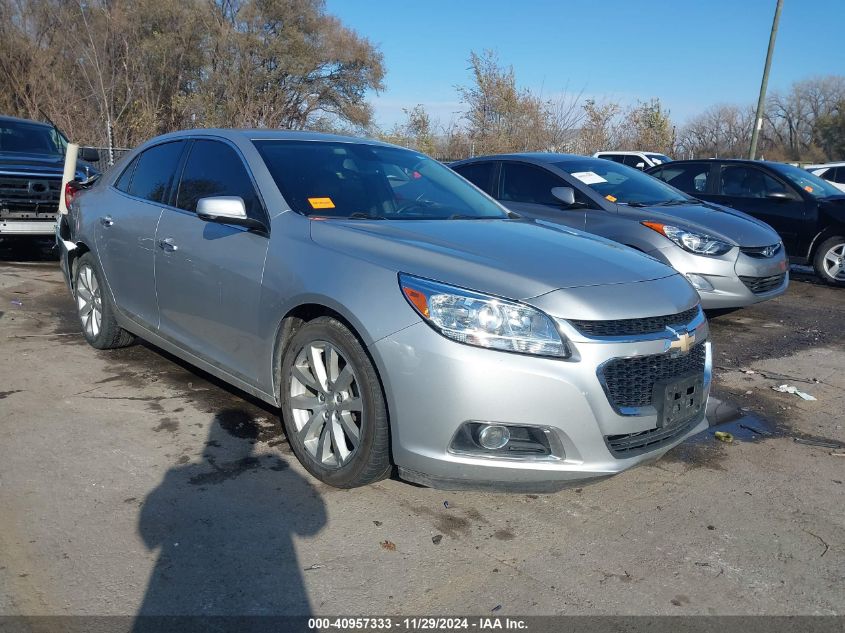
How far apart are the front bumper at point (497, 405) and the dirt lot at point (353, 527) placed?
1.04 ft

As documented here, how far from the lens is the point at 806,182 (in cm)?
985

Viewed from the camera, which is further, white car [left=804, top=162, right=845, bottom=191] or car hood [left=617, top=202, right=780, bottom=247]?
white car [left=804, top=162, right=845, bottom=191]

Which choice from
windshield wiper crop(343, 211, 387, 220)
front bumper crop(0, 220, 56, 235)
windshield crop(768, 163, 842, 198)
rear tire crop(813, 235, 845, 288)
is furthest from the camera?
windshield crop(768, 163, 842, 198)

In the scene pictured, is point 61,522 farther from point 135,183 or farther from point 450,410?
point 135,183

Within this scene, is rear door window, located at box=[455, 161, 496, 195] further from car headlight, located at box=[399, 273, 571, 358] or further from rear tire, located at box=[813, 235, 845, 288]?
car headlight, located at box=[399, 273, 571, 358]

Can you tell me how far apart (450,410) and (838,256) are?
8.34 meters

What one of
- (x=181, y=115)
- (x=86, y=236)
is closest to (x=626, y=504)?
(x=86, y=236)

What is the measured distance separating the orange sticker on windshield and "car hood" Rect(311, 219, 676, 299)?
0.67 feet

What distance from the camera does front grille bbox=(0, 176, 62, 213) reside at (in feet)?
28.9

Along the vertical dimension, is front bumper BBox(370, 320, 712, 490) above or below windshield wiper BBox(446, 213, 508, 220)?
below

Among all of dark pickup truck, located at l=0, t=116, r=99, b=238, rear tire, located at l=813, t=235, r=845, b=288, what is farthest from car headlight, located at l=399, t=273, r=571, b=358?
rear tire, located at l=813, t=235, r=845, b=288

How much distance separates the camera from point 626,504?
3414mm

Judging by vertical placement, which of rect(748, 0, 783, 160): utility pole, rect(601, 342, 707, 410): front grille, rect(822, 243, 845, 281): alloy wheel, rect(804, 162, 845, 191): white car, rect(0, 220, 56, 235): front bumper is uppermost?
rect(748, 0, 783, 160): utility pole

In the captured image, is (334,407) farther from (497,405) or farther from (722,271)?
(722,271)
